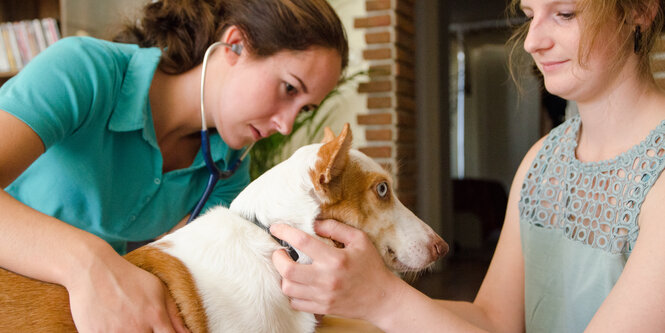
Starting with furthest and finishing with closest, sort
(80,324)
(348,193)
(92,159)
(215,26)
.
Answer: (215,26) → (92,159) → (348,193) → (80,324)

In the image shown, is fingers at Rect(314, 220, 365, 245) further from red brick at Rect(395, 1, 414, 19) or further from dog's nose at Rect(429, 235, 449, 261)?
red brick at Rect(395, 1, 414, 19)

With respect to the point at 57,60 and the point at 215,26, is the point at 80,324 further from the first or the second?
the point at 215,26

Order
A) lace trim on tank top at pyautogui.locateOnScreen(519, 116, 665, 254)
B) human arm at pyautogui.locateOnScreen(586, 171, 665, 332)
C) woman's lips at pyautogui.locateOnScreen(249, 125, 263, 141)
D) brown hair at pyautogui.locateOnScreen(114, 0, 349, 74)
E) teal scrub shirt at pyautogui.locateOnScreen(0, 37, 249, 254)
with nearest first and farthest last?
human arm at pyautogui.locateOnScreen(586, 171, 665, 332), lace trim on tank top at pyautogui.locateOnScreen(519, 116, 665, 254), teal scrub shirt at pyautogui.locateOnScreen(0, 37, 249, 254), brown hair at pyautogui.locateOnScreen(114, 0, 349, 74), woman's lips at pyautogui.locateOnScreen(249, 125, 263, 141)

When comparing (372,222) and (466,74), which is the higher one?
(372,222)

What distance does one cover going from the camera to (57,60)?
1.10 m

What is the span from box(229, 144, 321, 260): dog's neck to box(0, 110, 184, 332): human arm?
23cm

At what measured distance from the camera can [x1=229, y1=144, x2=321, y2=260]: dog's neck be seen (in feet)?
3.18

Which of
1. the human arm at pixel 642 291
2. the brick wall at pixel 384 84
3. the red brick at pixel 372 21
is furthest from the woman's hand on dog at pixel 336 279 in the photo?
the red brick at pixel 372 21

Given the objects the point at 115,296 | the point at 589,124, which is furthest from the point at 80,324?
the point at 589,124

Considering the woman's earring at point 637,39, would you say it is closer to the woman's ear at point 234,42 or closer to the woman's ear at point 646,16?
the woman's ear at point 646,16

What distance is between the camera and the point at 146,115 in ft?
4.31

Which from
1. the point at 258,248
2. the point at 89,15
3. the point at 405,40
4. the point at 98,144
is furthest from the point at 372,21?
the point at 258,248

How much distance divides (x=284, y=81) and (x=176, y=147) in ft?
1.43

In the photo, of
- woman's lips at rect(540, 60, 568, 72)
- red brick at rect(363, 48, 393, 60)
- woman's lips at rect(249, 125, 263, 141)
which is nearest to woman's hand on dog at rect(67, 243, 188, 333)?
woman's lips at rect(249, 125, 263, 141)
